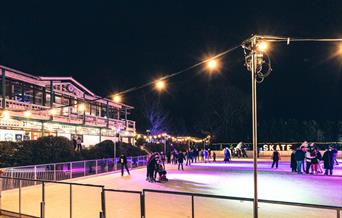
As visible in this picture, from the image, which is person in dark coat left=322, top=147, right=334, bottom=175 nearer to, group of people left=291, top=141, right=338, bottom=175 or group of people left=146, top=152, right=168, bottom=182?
group of people left=291, top=141, right=338, bottom=175

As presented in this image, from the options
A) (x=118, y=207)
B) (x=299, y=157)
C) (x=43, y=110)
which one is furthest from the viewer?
(x=43, y=110)

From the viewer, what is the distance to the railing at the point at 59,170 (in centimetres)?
1450

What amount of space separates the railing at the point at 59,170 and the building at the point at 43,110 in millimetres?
3801

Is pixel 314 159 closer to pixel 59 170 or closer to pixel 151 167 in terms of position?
pixel 151 167

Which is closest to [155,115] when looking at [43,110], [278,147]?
[278,147]

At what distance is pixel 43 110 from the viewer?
23.8 m

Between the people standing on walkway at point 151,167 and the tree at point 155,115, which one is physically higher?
the tree at point 155,115

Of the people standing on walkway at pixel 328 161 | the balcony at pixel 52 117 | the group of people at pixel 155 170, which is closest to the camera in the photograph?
the group of people at pixel 155 170

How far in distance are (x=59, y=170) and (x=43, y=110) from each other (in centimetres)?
756

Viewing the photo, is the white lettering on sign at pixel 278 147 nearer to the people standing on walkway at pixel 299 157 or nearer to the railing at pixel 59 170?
the people standing on walkway at pixel 299 157

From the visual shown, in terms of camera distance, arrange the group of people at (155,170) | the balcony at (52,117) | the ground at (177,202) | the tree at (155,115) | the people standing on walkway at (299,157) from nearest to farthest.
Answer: the ground at (177,202)
the group of people at (155,170)
the people standing on walkway at (299,157)
the balcony at (52,117)
the tree at (155,115)

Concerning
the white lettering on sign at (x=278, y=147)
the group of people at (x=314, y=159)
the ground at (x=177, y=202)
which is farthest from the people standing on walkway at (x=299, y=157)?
the white lettering on sign at (x=278, y=147)

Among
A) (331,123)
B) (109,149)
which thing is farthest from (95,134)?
(331,123)

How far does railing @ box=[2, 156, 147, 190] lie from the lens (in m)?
14.5
